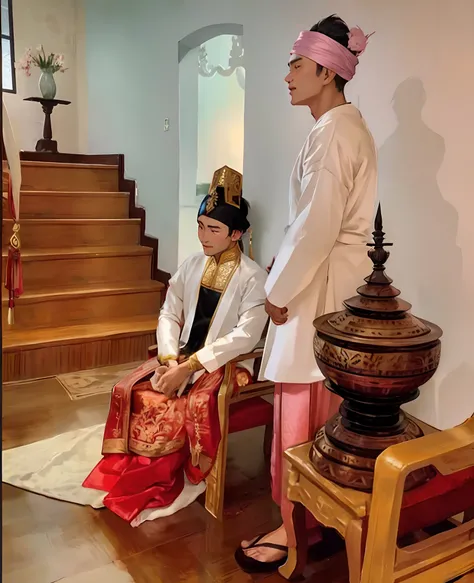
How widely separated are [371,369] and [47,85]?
413 cm

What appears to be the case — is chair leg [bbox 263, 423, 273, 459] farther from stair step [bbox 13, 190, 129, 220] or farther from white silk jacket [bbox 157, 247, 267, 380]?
stair step [bbox 13, 190, 129, 220]

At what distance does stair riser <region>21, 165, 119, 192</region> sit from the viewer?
388 cm

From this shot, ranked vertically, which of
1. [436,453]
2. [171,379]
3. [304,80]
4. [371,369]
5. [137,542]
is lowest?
[137,542]

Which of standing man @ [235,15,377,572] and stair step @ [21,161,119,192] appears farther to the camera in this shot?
stair step @ [21,161,119,192]

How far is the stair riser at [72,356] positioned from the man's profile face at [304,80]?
6.59ft

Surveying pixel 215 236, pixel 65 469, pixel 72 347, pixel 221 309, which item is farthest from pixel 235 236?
pixel 72 347

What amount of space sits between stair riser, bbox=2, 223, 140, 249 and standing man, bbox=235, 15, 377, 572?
7.60 ft

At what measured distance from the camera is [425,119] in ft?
5.88

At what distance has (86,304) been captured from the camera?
3.39m

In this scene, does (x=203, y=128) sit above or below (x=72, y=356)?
above

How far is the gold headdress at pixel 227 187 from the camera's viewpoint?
1987 mm

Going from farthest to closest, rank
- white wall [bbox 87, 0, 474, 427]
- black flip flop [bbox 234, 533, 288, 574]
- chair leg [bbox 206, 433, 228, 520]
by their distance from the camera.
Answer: chair leg [bbox 206, 433, 228, 520] → white wall [bbox 87, 0, 474, 427] → black flip flop [bbox 234, 533, 288, 574]

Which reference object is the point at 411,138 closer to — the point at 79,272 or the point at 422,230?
the point at 422,230

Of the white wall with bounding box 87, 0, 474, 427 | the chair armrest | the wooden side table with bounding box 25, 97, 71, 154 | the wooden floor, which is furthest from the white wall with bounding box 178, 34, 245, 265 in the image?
the chair armrest
